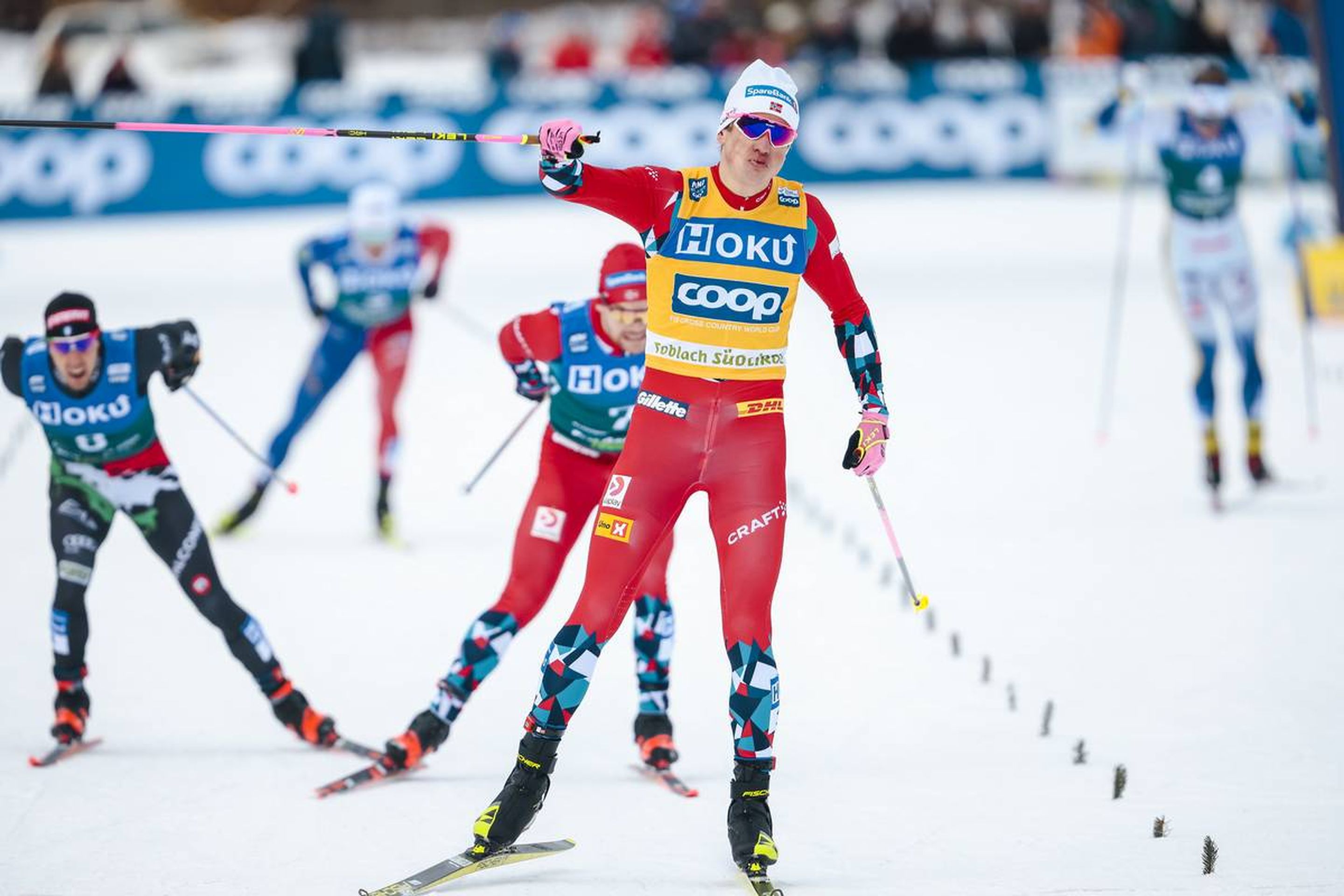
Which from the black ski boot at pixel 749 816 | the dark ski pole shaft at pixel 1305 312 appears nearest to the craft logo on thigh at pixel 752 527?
the black ski boot at pixel 749 816

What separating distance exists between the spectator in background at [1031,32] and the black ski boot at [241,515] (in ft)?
54.6

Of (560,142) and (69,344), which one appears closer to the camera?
(560,142)

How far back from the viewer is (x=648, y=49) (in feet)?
82.2

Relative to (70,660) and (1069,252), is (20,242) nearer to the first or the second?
(1069,252)

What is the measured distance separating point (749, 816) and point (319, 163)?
1806cm

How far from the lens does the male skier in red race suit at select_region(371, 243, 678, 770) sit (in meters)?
6.91

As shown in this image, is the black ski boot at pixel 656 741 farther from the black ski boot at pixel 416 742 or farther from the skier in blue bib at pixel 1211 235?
the skier in blue bib at pixel 1211 235

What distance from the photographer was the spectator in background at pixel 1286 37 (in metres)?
20.9

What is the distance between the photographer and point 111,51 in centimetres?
3014

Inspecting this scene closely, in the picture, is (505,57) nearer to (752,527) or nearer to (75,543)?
(75,543)

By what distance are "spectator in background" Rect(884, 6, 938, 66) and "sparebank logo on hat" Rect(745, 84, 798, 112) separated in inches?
735

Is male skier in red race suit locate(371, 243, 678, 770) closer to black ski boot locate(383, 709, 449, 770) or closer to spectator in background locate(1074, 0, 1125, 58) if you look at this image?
black ski boot locate(383, 709, 449, 770)

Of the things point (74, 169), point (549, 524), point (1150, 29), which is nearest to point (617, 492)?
point (549, 524)

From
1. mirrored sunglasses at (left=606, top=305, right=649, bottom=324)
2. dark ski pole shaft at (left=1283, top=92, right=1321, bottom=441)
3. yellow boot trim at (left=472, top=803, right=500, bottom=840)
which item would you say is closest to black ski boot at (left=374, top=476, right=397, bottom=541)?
mirrored sunglasses at (left=606, top=305, right=649, bottom=324)
